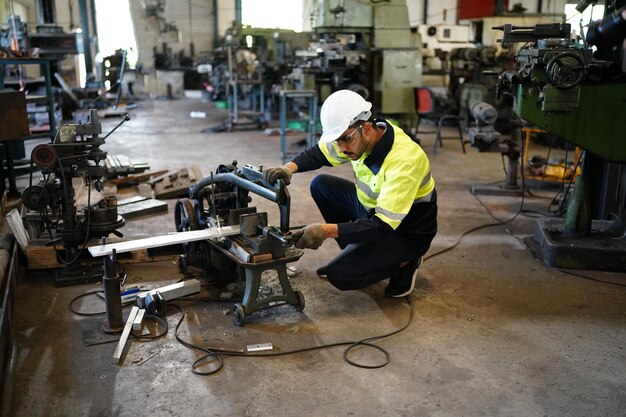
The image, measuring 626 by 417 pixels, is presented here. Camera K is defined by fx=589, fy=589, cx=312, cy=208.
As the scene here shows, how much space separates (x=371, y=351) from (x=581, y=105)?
1.71 meters

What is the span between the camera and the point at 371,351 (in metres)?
2.33

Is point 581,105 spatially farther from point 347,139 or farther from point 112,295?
point 112,295

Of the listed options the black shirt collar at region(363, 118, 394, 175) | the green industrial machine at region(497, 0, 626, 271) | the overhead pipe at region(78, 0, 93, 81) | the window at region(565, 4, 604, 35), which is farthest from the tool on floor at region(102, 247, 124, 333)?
the overhead pipe at region(78, 0, 93, 81)

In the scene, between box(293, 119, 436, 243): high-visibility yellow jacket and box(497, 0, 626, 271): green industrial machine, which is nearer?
box(293, 119, 436, 243): high-visibility yellow jacket

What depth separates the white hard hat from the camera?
2.46 metres

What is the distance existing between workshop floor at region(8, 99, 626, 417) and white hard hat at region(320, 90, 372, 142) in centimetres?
83

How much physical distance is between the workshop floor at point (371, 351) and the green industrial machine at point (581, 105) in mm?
141

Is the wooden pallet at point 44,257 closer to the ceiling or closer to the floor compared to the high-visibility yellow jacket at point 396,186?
closer to the floor

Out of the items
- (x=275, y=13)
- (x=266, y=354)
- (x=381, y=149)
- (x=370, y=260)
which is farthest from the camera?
(x=275, y=13)

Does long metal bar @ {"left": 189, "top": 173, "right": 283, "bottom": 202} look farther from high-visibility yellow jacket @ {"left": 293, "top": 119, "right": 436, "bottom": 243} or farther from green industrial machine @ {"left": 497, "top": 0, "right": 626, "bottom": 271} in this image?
green industrial machine @ {"left": 497, "top": 0, "right": 626, "bottom": 271}

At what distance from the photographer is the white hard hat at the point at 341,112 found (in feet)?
8.09

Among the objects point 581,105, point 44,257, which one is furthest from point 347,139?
point 44,257

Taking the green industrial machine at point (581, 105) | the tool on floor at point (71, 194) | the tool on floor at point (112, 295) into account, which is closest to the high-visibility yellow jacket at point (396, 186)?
the green industrial machine at point (581, 105)

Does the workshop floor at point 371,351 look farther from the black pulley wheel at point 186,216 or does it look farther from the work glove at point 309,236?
the work glove at point 309,236
